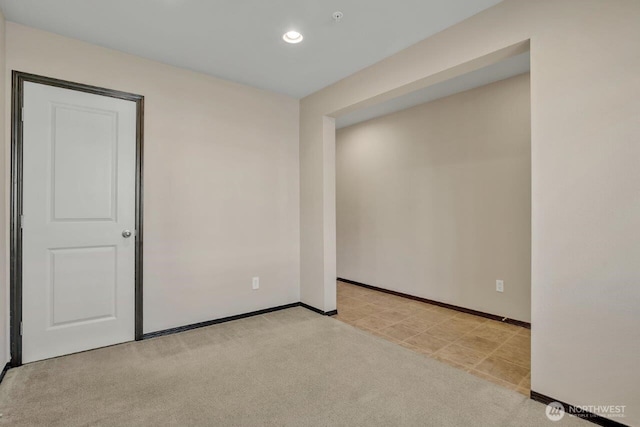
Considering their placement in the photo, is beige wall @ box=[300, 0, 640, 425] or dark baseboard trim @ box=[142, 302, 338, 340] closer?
beige wall @ box=[300, 0, 640, 425]

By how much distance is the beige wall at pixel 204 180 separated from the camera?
2721 mm

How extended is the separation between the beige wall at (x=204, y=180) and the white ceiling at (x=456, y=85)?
49.6 inches

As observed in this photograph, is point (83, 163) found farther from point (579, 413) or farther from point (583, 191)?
point (579, 413)

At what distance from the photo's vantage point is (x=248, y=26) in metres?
2.40

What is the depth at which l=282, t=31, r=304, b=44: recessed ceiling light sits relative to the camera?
249 cm

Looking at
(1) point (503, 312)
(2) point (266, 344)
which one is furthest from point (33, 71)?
(1) point (503, 312)

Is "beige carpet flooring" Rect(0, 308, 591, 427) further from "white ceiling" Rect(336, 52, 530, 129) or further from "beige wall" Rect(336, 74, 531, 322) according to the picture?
"white ceiling" Rect(336, 52, 530, 129)

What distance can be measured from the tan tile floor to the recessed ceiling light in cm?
270

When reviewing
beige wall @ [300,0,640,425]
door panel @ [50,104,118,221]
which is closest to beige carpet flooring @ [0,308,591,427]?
beige wall @ [300,0,640,425]

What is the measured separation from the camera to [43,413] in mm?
1829

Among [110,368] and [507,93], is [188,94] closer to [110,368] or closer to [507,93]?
[110,368]

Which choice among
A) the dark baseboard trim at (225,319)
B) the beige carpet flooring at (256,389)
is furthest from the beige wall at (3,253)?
the dark baseboard trim at (225,319)

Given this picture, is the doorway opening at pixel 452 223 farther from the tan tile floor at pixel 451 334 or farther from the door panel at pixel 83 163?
the door panel at pixel 83 163

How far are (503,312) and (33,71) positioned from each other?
15.6 feet
